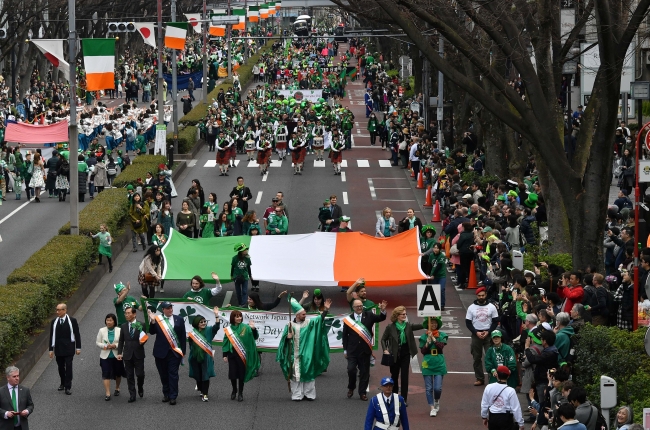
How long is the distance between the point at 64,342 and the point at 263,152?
→ 76.0 ft

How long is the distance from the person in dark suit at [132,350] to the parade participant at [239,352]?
119 centimetres

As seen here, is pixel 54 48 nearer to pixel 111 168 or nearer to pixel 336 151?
pixel 111 168

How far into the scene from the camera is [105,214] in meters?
29.4

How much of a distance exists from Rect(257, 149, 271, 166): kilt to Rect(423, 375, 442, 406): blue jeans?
79.4 feet

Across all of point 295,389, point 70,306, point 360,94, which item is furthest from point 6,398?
point 360,94

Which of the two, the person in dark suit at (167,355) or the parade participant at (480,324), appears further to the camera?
the parade participant at (480,324)

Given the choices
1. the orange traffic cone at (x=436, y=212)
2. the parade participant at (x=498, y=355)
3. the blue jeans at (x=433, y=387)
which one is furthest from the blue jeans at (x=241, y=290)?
the orange traffic cone at (x=436, y=212)

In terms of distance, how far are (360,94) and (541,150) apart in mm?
60489

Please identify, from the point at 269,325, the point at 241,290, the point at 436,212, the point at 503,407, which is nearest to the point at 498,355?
the point at 503,407

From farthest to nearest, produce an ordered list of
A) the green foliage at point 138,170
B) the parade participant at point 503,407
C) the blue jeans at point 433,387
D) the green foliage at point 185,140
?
the green foliage at point 185,140 < the green foliage at point 138,170 < the blue jeans at point 433,387 < the parade participant at point 503,407

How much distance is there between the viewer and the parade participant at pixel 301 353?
57.8 ft

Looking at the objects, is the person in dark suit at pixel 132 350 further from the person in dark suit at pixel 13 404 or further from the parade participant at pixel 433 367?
the parade participant at pixel 433 367

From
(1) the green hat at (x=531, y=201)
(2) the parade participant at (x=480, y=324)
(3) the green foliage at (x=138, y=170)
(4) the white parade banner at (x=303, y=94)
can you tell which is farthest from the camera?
(4) the white parade banner at (x=303, y=94)

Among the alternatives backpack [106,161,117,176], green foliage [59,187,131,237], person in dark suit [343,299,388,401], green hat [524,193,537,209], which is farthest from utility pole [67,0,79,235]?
person in dark suit [343,299,388,401]
